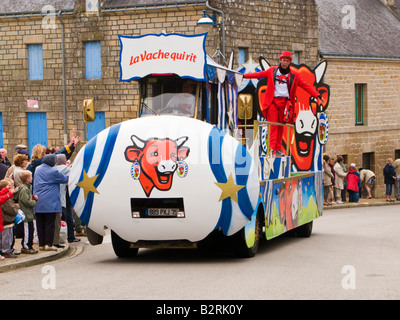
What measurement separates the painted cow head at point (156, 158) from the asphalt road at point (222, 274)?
1.17 meters

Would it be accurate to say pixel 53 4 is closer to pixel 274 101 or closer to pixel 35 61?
pixel 35 61

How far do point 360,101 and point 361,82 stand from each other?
3.48ft

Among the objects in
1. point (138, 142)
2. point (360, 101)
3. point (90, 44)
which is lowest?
point (138, 142)

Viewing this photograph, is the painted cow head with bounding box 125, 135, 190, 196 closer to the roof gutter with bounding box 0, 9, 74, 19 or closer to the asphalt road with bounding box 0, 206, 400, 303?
the asphalt road with bounding box 0, 206, 400, 303

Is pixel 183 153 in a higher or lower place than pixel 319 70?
lower

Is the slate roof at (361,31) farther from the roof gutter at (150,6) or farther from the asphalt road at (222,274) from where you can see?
the asphalt road at (222,274)

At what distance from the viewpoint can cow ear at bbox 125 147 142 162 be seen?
11.4 m

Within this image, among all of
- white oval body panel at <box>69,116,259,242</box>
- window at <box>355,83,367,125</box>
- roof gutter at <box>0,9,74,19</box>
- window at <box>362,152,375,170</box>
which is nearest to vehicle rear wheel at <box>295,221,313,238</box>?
white oval body panel at <box>69,116,259,242</box>

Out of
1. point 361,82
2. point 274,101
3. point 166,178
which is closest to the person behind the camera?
point 166,178

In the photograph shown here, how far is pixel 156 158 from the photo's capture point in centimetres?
1140

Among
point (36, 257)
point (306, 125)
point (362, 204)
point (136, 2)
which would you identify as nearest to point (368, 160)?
point (362, 204)

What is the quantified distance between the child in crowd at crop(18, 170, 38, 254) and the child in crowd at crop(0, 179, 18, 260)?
0.48 meters

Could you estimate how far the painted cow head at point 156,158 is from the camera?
1130 cm

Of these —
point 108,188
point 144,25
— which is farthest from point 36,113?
point 108,188
